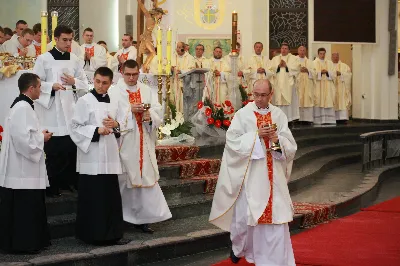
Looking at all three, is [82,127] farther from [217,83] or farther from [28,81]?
[217,83]

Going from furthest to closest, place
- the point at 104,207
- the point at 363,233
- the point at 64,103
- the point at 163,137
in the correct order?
the point at 163,137 < the point at 363,233 < the point at 64,103 < the point at 104,207

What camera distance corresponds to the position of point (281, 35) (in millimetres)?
19500

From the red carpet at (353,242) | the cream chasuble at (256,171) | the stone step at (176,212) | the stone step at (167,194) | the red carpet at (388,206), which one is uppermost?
the cream chasuble at (256,171)

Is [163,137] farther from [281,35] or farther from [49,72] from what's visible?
[281,35]

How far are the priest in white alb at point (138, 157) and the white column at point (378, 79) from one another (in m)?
11.3

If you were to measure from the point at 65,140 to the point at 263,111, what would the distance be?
2117 mm

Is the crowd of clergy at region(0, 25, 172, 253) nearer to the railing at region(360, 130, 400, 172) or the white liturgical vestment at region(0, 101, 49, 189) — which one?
the white liturgical vestment at region(0, 101, 49, 189)

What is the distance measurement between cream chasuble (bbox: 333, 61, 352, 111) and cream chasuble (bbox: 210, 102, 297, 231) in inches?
451

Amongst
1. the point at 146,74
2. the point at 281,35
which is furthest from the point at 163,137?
the point at 281,35

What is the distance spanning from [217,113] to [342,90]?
6.86m

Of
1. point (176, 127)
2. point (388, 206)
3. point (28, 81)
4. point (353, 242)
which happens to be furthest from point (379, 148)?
point (28, 81)

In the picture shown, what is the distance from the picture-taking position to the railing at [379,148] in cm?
1451

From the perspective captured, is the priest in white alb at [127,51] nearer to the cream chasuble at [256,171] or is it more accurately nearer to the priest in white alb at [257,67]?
the priest in white alb at [257,67]

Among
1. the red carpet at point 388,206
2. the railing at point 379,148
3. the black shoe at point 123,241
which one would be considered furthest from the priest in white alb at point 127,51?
the black shoe at point 123,241
